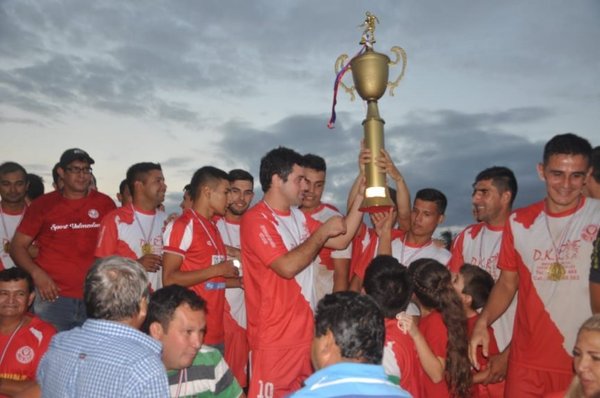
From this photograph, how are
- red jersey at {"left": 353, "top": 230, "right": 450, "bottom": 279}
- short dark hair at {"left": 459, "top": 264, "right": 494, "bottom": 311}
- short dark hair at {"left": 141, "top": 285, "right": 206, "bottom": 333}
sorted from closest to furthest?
short dark hair at {"left": 141, "top": 285, "right": 206, "bottom": 333} → short dark hair at {"left": 459, "top": 264, "right": 494, "bottom": 311} → red jersey at {"left": 353, "top": 230, "right": 450, "bottom": 279}

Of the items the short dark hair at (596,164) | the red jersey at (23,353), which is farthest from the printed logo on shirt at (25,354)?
the short dark hair at (596,164)

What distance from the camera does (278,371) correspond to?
16.0 feet

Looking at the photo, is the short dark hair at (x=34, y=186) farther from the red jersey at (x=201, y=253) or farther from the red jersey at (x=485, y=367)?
the red jersey at (x=485, y=367)

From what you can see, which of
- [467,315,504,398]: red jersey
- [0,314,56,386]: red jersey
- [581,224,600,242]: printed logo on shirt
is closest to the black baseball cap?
[0,314,56,386]: red jersey

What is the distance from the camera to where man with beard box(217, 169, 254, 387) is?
7051 mm

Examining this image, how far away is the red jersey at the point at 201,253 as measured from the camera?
5902mm

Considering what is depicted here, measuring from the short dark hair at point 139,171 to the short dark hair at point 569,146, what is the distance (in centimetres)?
429

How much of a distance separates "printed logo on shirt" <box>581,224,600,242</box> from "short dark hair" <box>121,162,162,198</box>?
4.54 meters

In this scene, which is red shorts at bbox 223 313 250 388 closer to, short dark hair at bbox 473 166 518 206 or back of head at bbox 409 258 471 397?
back of head at bbox 409 258 471 397

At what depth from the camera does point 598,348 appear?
123 inches

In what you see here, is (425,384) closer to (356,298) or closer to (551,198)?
(551,198)

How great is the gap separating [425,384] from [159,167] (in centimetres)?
407

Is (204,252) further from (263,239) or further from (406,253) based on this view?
(406,253)

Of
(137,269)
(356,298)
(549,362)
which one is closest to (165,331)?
(137,269)
